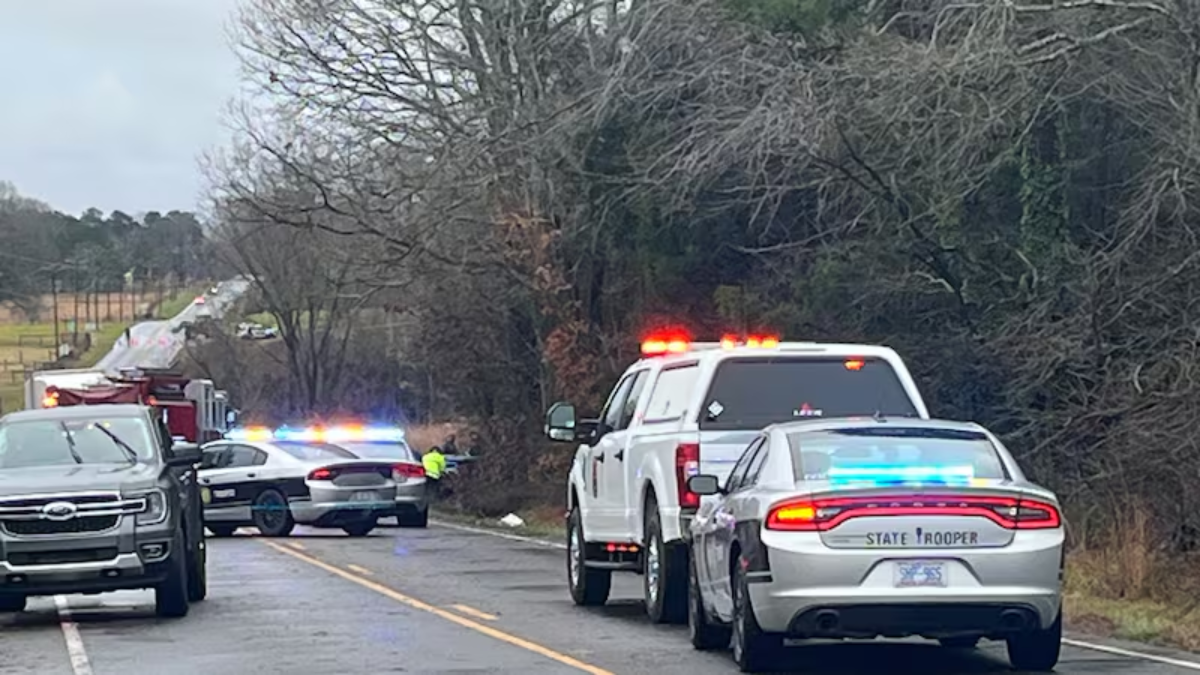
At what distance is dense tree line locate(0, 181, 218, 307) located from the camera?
82000 mm

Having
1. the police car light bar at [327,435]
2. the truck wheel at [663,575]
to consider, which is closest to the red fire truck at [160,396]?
the police car light bar at [327,435]

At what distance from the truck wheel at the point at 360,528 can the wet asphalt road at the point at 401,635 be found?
624 centimetres

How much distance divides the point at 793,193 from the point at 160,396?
1861 cm

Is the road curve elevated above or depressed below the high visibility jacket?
above

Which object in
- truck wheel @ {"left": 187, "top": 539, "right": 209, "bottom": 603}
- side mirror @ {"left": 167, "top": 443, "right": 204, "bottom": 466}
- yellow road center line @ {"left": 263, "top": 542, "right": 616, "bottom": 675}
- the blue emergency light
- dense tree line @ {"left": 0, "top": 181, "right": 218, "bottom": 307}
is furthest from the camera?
dense tree line @ {"left": 0, "top": 181, "right": 218, "bottom": 307}

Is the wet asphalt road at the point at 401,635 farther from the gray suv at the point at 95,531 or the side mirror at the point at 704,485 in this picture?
the side mirror at the point at 704,485

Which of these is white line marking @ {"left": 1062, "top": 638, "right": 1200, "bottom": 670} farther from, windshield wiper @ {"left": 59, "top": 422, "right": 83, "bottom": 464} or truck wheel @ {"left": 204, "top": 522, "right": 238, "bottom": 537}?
truck wheel @ {"left": 204, "top": 522, "right": 238, "bottom": 537}

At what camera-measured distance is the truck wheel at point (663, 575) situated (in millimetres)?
14727

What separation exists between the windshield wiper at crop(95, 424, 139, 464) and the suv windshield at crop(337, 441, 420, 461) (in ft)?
37.7

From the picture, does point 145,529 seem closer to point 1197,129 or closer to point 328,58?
point 1197,129

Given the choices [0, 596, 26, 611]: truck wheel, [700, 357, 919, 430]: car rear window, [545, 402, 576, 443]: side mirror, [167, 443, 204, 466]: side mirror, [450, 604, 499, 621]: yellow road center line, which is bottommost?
[0, 596, 26, 611]: truck wheel

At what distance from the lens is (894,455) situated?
11.8 m

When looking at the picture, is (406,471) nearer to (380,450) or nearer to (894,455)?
(380,450)

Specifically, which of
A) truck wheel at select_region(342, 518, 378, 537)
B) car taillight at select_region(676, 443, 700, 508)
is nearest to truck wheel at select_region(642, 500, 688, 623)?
car taillight at select_region(676, 443, 700, 508)
